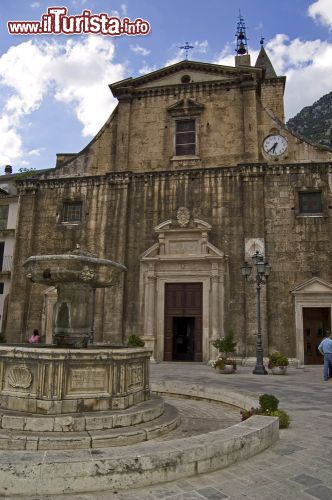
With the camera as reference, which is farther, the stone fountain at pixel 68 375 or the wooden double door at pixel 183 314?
the wooden double door at pixel 183 314

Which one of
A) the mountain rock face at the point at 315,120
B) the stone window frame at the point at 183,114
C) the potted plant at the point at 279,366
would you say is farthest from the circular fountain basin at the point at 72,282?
the mountain rock face at the point at 315,120

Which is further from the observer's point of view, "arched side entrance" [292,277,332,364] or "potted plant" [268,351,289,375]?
"arched side entrance" [292,277,332,364]

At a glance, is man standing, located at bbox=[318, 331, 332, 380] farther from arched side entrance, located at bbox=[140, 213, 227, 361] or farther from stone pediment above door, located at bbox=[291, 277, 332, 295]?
arched side entrance, located at bbox=[140, 213, 227, 361]

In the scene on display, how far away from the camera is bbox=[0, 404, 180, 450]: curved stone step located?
5039 millimetres

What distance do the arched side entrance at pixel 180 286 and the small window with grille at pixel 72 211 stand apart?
4438 mm

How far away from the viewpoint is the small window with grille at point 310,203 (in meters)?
19.0

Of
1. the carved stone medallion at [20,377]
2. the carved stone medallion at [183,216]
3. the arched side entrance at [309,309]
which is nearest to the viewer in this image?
the carved stone medallion at [20,377]

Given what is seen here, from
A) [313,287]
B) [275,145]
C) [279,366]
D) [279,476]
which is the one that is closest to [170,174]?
[275,145]

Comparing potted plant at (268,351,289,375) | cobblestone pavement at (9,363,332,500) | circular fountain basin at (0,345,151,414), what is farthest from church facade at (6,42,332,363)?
circular fountain basin at (0,345,151,414)

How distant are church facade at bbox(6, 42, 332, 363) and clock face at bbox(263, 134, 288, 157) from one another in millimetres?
49

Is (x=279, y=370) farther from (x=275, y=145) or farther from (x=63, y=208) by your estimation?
(x=63, y=208)

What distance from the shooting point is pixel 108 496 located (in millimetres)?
3775

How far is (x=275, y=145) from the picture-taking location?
65.6 ft

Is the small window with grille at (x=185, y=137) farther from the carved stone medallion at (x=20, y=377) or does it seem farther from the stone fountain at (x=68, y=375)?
the carved stone medallion at (x=20, y=377)
